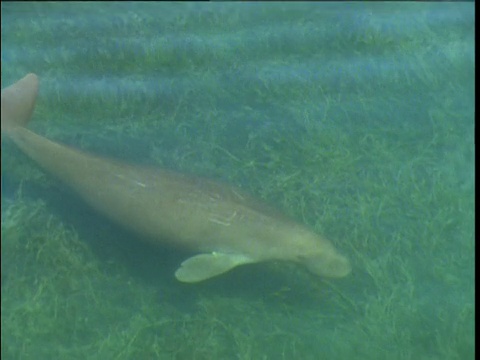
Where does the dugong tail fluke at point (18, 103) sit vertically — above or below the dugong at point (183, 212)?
above

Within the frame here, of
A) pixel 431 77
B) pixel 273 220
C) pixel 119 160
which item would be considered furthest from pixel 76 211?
pixel 431 77

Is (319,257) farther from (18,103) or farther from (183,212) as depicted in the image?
(18,103)

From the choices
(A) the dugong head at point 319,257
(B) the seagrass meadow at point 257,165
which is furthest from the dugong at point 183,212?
(B) the seagrass meadow at point 257,165

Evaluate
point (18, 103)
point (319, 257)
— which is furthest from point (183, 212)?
point (18, 103)

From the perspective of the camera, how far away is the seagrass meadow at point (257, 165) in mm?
7113

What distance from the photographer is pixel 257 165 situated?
833 cm

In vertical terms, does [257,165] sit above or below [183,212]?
below

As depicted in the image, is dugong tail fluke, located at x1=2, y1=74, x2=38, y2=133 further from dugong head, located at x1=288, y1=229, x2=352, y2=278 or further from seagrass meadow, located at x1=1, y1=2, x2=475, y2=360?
dugong head, located at x1=288, y1=229, x2=352, y2=278

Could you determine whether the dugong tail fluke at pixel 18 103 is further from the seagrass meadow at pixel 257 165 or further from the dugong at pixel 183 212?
the seagrass meadow at pixel 257 165

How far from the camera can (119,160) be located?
7410mm

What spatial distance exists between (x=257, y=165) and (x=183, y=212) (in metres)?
1.60

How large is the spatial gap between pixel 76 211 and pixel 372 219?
11.3ft

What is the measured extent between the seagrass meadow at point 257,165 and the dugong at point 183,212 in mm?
288

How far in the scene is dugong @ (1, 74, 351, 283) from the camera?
23.1 feet
